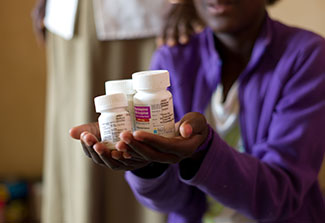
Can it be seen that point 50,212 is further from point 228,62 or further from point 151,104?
point 151,104

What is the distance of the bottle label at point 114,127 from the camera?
0.45 meters

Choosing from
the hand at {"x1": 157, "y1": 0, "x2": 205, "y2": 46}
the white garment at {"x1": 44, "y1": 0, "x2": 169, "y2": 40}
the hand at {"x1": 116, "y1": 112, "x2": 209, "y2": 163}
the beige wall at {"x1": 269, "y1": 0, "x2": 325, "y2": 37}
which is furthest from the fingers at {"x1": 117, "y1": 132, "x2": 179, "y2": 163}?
the beige wall at {"x1": 269, "y1": 0, "x2": 325, "y2": 37}

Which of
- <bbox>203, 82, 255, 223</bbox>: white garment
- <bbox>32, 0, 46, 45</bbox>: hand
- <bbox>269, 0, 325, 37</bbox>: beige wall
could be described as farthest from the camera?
<bbox>269, 0, 325, 37</bbox>: beige wall

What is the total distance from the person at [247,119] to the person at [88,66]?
0.39ft

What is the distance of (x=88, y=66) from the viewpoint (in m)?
0.97

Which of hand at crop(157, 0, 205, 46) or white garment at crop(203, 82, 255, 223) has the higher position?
hand at crop(157, 0, 205, 46)

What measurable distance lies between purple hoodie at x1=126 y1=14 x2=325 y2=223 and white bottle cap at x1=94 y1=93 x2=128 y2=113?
134mm

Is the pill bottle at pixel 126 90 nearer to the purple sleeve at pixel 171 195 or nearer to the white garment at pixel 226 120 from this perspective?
the purple sleeve at pixel 171 195

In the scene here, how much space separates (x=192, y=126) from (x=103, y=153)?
0.10 metres

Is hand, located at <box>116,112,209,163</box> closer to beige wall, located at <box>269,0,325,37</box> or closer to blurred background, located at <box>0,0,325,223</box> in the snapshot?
beige wall, located at <box>269,0,325,37</box>

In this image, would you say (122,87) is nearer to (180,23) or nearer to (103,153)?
(103,153)

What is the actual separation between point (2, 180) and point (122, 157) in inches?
58.0

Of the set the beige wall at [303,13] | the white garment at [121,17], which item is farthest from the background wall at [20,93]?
the beige wall at [303,13]

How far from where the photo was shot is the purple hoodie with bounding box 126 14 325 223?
1.95 ft
